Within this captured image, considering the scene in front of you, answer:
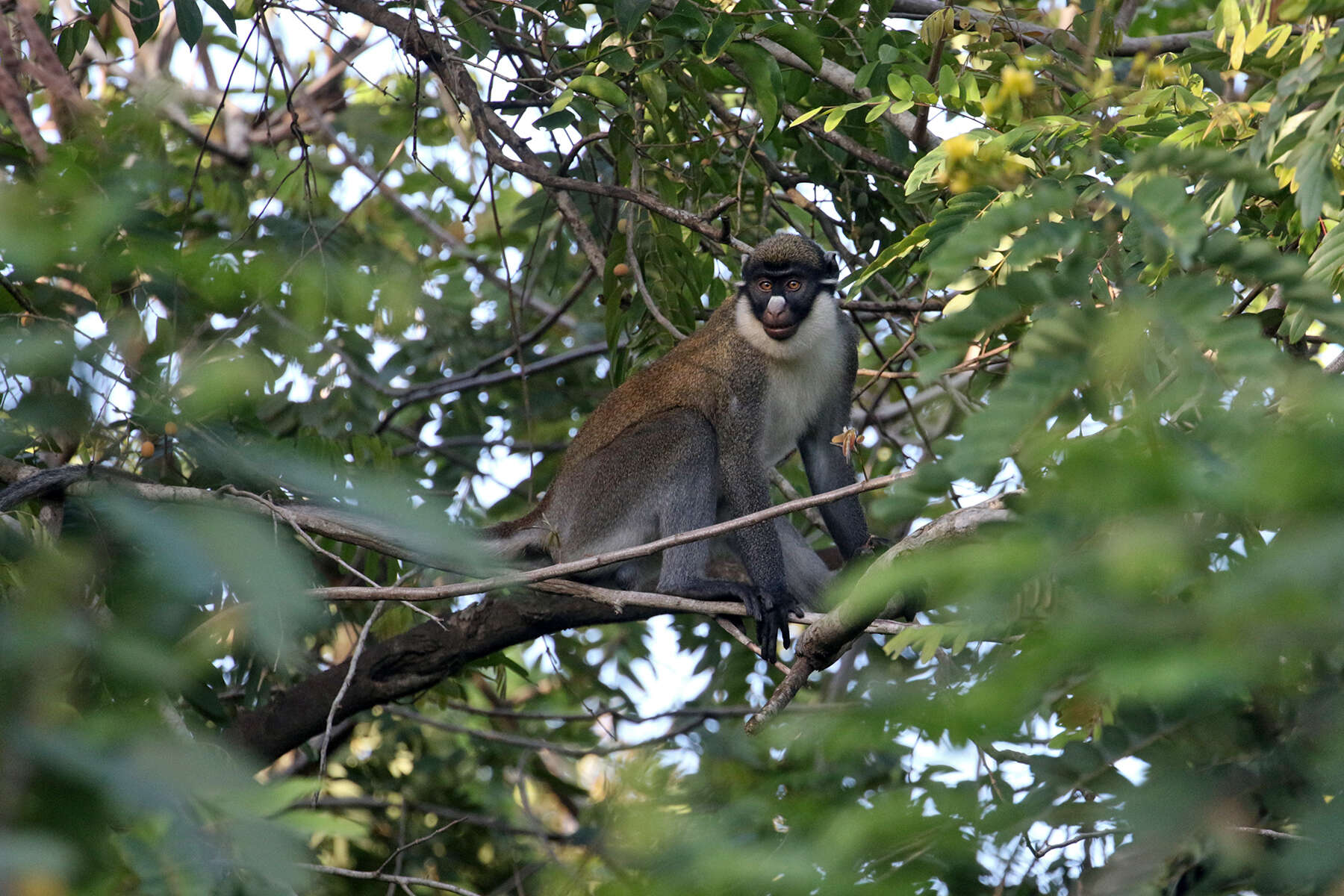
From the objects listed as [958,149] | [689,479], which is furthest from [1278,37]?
[689,479]

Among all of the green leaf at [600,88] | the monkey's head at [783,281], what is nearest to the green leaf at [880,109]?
the green leaf at [600,88]

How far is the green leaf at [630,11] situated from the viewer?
16.4ft

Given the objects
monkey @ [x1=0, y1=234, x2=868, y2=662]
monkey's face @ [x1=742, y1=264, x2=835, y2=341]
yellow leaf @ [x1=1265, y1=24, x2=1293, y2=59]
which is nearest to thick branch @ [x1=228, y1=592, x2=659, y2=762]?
monkey @ [x1=0, y1=234, x2=868, y2=662]

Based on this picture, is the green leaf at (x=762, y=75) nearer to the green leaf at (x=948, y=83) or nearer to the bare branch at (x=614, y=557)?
the green leaf at (x=948, y=83)

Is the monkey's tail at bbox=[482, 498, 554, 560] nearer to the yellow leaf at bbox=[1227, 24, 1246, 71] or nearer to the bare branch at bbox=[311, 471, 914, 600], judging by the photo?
the bare branch at bbox=[311, 471, 914, 600]

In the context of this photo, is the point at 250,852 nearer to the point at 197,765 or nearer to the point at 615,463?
the point at 197,765

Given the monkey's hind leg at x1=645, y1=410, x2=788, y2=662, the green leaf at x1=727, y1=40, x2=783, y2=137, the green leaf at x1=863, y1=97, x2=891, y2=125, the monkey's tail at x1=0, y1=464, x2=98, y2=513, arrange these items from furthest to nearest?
the monkey's hind leg at x1=645, y1=410, x2=788, y2=662
the green leaf at x1=727, y1=40, x2=783, y2=137
the green leaf at x1=863, y1=97, x2=891, y2=125
the monkey's tail at x1=0, y1=464, x2=98, y2=513

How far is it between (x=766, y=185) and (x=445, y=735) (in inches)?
194

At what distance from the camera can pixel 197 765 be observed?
45.7 inches

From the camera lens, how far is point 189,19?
17.5ft

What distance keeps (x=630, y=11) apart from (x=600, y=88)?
371 millimetres

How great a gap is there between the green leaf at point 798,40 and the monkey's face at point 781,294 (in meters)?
1.55

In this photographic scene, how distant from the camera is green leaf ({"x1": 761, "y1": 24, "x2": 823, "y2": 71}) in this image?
5.15 m

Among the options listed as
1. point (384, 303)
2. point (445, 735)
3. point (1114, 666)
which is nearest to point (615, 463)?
point (445, 735)
